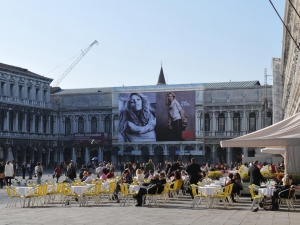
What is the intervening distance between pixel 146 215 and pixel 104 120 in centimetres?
6729

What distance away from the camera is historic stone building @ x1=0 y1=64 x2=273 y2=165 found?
72062 millimetres

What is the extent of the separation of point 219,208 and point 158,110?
55.5 metres

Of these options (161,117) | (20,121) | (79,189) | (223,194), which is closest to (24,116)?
(20,121)

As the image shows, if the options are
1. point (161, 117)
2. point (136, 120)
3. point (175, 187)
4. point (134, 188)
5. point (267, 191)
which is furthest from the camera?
point (136, 120)

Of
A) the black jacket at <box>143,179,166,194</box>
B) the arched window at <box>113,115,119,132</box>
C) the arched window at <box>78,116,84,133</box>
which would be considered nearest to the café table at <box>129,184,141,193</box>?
the black jacket at <box>143,179,166,194</box>

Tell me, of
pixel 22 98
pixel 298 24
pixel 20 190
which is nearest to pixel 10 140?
pixel 22 98

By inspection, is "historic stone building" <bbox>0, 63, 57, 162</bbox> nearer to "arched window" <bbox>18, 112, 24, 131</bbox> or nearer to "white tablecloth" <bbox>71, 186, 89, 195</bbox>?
"arched window" <bbox>18, 112, 24, 131</bbox>

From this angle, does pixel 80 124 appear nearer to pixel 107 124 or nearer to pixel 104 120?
pixel 104 120

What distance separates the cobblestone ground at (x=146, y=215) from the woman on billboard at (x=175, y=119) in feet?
174

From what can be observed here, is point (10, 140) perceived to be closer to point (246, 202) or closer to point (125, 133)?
point (125, 133)

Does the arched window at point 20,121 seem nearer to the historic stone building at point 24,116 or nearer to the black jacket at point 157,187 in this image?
the historic stone building at point 24,116

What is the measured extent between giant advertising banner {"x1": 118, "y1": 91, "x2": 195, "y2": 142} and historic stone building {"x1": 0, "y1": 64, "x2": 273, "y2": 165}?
97 cm

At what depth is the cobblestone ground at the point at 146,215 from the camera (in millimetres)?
14766

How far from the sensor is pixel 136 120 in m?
74.3
